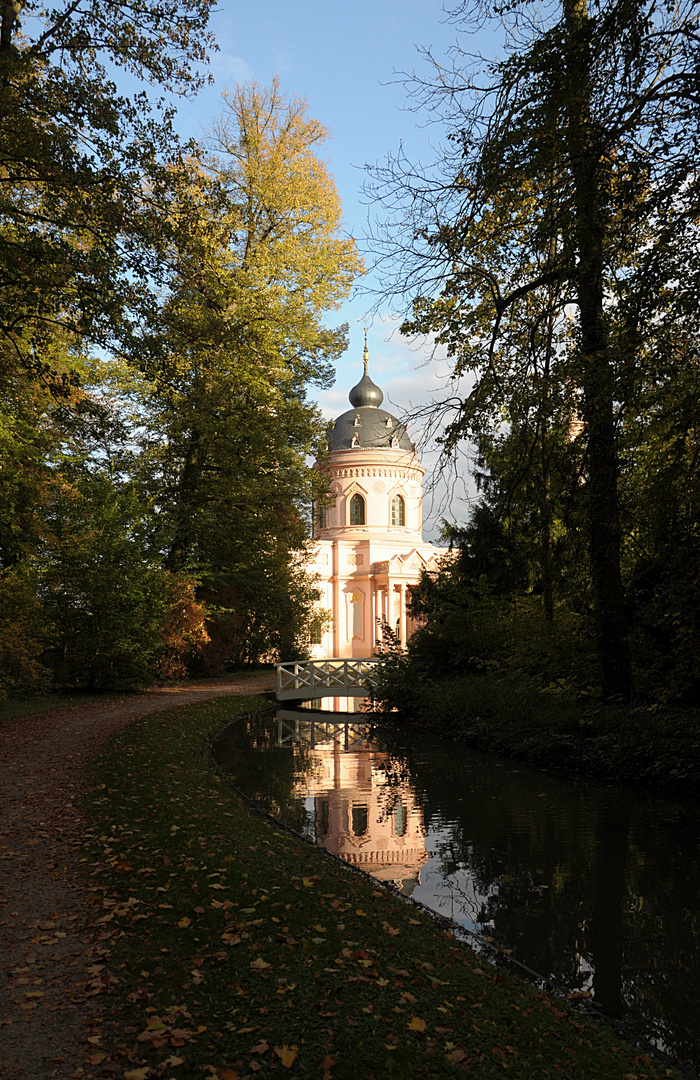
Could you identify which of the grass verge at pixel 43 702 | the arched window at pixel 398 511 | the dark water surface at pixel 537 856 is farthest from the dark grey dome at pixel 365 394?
the dark water surface at pixel 537 856

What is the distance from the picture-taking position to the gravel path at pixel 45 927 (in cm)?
380

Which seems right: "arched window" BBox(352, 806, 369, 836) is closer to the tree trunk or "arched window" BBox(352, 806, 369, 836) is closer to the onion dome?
the tree trunk

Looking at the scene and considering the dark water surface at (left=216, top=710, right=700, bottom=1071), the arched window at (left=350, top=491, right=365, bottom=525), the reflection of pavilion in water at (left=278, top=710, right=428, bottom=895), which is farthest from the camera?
the arched window at (left=350, top=491, right=365, bottom=525)

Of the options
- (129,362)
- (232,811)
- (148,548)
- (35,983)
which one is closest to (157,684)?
(148,548)

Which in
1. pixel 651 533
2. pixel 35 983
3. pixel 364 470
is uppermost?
pixel 364 470

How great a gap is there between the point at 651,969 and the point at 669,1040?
2.82 ft

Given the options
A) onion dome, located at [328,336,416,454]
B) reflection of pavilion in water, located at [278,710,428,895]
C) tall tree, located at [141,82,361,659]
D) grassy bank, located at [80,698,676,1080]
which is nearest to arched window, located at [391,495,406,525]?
onion dome, located at [328,336,416,454]

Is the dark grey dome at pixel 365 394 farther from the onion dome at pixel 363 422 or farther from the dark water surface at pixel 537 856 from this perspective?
the dark water surface at pixel 537 856

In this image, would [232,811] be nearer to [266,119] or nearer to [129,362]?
[129,362]

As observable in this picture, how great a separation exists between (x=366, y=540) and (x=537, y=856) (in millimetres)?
42109

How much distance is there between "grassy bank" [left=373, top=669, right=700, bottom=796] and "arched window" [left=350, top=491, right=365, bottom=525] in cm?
3576

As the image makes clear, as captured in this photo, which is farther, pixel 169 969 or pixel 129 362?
pixel 129 362

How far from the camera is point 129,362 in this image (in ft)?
39.9

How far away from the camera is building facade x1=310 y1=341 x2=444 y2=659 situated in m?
49.2
